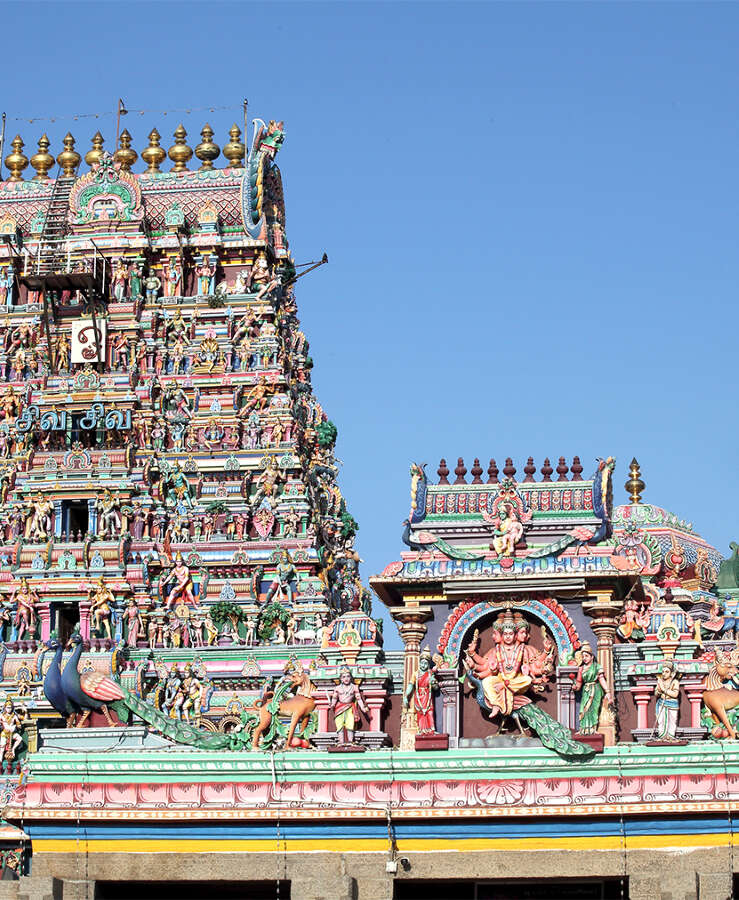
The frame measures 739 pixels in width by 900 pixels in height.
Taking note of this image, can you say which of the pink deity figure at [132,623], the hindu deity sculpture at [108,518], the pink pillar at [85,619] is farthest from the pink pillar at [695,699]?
the hindu deity sculpture at [108,518]

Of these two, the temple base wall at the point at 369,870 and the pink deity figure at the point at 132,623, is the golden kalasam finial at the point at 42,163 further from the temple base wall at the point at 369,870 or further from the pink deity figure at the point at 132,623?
the temple base wall at the point at 369,870

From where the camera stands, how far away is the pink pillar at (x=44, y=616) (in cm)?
7025

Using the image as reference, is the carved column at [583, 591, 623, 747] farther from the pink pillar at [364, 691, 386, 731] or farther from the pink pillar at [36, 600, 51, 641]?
the pink pillar at [36, 600, 51, 641]

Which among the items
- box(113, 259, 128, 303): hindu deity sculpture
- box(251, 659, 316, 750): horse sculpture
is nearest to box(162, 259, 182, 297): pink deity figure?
box(113, 259, 128, 303): hindu deity sculpture

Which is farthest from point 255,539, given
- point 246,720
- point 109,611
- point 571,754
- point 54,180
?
point 571,754

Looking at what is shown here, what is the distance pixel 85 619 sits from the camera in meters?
69.8

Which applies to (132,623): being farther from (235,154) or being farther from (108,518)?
(235,154)

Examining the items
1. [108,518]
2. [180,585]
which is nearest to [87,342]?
[108,518]

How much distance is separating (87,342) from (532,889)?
113 feet

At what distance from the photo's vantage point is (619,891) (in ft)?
148

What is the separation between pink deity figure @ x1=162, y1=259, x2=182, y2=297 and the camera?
248 feet

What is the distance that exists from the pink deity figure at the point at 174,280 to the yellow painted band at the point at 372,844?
32.2 metres

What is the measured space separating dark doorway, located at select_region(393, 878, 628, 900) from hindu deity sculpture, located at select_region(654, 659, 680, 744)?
129 inches

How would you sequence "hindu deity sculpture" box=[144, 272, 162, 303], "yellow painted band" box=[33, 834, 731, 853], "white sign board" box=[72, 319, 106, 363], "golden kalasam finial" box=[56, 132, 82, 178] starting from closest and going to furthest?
"yellow painted band" box=[33, 834, 731, 853]
"white sign board" box=[72, 319, 106, 363]
"hindu deity sculpture" box=[144, 272, 162, 303]
"golden kalasam finial" box=[56, 132, 82, 178]
